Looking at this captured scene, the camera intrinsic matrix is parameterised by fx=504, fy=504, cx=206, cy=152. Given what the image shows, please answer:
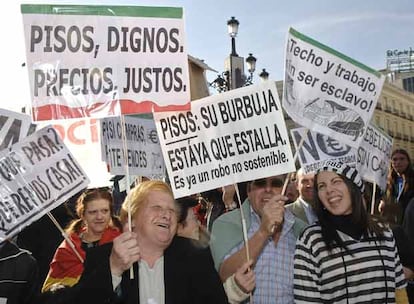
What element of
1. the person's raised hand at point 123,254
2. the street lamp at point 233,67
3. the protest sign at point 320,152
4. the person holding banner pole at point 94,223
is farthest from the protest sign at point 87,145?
the street lamp at point 233,67

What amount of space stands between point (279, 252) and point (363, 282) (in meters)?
0.61

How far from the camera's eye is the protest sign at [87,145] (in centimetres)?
430

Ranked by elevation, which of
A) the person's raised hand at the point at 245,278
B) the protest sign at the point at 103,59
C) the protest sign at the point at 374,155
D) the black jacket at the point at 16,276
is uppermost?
the protest sign at the point at 103,59

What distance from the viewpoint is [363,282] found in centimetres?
311

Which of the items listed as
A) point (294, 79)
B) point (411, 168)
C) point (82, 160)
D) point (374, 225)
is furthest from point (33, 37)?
point (411, 168)

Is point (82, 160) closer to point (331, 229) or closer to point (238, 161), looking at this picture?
point (238, 161)

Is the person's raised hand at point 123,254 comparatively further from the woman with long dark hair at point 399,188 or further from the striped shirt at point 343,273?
the woman with long dark hair at point 399,188

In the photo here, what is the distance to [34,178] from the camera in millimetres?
3477

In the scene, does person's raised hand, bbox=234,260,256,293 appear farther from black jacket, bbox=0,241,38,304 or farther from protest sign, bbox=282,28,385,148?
black jacket, bbox=0,241,38,304

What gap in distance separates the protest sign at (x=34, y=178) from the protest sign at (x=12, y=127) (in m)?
0.13

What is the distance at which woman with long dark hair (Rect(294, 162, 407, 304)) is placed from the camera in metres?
3.11

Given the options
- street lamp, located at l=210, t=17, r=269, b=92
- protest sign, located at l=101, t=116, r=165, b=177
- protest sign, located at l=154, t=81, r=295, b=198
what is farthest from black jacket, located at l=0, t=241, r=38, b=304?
street lamp, located at l=210, t=17, r=269, b=92

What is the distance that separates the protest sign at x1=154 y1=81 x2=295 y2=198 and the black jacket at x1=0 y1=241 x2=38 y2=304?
105 centimetres

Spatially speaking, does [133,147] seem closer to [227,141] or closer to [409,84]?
[227,141]
